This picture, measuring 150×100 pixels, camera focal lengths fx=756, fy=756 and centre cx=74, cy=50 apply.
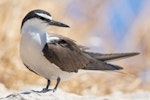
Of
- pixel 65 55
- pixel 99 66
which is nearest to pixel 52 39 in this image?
pixel 65 55

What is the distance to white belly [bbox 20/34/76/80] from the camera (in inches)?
206

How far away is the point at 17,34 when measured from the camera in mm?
7152

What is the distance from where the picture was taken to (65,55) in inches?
214

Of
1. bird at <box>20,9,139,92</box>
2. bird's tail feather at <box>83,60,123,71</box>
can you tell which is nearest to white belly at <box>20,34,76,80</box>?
bird at <box>20,9,139,92</box>

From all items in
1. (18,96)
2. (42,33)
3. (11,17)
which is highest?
(11,17)

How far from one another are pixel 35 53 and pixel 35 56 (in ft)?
0.07

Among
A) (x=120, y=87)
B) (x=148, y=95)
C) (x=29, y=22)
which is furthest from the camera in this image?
(x=120, y=87)

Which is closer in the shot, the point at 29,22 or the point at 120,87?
the point at 29,22

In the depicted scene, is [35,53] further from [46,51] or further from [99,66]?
[99,66]

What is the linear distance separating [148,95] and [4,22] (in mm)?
1859

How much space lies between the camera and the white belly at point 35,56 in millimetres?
5242

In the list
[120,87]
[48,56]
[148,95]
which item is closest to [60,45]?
[48,56]

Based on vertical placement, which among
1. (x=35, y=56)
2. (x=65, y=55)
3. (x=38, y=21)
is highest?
(x=38, y=21)

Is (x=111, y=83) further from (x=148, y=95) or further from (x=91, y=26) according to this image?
(x=148, y=95)
